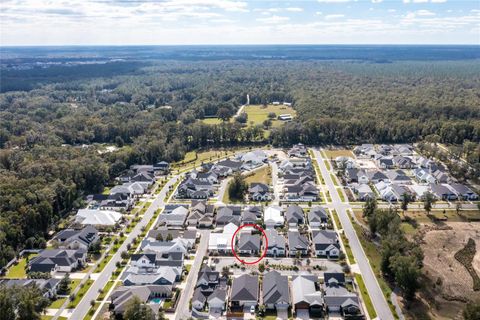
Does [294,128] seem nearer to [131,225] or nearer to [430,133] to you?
[430,133]

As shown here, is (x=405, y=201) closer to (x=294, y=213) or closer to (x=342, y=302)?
(x=294, y=213)

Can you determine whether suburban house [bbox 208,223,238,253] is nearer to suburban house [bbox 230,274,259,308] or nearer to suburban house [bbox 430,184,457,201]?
suburban house [bbox 230,274,259,308]

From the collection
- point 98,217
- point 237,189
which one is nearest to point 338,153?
point 237,189

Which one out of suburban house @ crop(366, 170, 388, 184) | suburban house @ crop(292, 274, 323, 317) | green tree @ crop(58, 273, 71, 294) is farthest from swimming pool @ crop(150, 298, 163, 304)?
suburban house @ crop(366, 170, 388, 184)

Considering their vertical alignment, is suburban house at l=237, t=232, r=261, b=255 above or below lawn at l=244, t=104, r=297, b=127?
below

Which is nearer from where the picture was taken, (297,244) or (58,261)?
(58,261)

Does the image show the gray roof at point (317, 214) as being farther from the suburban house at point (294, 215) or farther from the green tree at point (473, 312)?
the green tree at point (473, 312)
